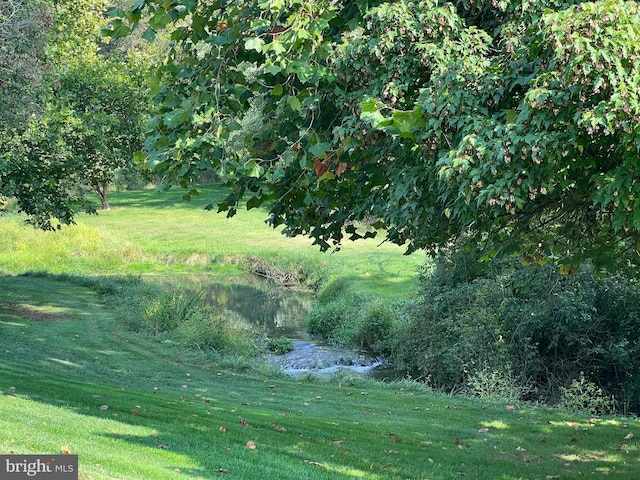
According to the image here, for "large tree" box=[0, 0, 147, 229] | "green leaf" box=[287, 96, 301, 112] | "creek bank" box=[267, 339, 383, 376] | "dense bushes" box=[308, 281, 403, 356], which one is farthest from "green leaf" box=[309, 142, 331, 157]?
"dense bushes" box=[308, 281, 403, 356]

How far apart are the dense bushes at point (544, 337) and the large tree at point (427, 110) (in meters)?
8.17

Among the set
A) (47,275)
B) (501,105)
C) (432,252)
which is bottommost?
(47,275)

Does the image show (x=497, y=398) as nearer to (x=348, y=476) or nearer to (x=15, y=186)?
(x=348, y=476)

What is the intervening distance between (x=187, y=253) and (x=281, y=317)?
15408 millimetres

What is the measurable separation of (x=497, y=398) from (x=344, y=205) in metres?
8.28

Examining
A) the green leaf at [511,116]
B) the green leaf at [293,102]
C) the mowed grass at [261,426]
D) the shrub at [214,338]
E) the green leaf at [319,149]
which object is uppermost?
the green leaf at [293,102]

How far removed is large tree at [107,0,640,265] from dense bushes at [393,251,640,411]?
8.17 meters

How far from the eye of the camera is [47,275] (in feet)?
113

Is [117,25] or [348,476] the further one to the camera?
[348,476]

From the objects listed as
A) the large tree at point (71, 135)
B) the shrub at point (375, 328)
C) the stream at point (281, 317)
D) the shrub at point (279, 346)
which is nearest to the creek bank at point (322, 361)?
the stream at point (281, 317)

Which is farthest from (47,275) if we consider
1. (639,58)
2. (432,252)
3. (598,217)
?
(639,58)

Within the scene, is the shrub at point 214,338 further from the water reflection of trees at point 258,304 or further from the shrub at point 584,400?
the shrub at point 584,400

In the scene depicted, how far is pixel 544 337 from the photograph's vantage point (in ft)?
59.8

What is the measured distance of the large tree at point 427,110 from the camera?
5699 millimetres
